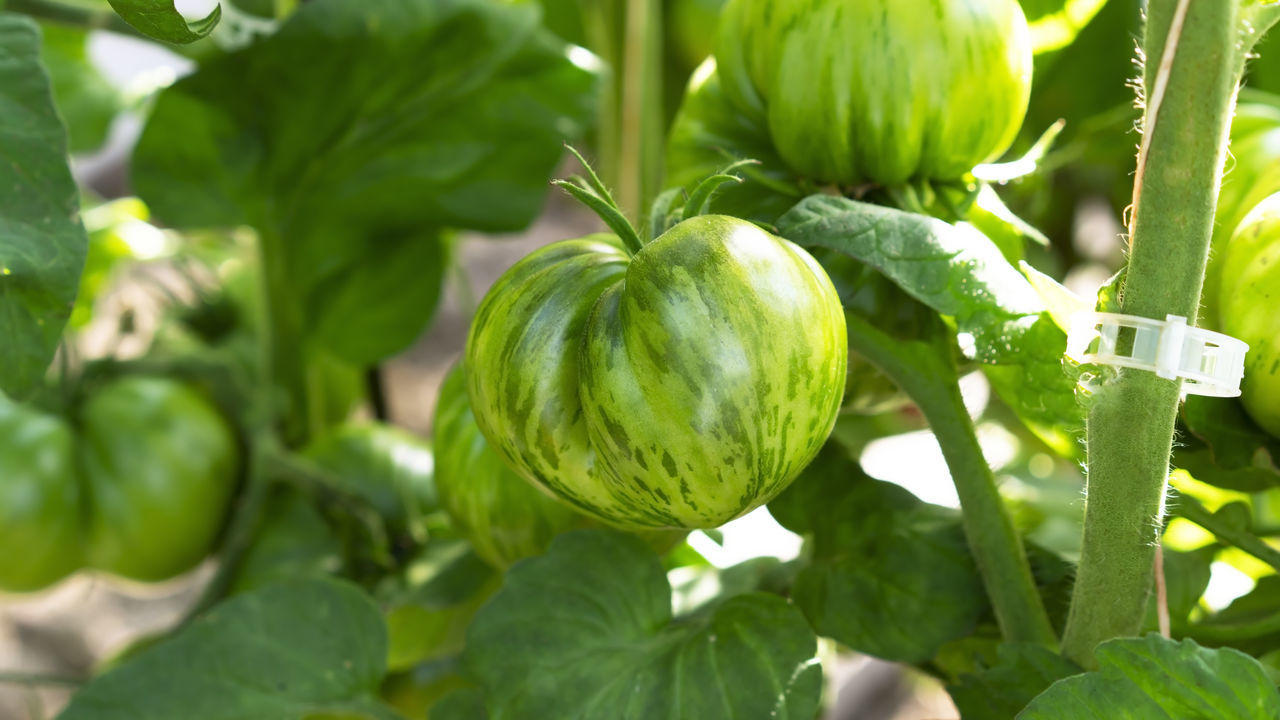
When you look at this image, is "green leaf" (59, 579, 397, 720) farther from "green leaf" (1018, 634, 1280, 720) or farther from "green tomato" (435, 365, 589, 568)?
"green leaf" (1018, 634, 1280, 720)

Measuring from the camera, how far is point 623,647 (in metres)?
0.26

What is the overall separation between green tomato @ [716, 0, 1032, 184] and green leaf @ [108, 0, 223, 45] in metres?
0.13

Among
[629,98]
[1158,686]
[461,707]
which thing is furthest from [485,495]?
[629,98]

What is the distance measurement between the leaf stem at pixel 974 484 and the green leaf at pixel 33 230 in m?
0.18

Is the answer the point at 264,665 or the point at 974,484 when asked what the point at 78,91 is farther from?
the point at 974,484

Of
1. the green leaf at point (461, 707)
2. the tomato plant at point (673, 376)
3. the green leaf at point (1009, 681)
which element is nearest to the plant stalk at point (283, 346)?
the tomato plant at point (673, 376)

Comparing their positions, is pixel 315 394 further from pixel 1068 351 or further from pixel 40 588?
pixel 1068 351

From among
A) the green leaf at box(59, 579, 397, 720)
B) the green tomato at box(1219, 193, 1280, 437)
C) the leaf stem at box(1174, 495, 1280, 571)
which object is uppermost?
the green tomato at box(1219, 193, 1280, 437)

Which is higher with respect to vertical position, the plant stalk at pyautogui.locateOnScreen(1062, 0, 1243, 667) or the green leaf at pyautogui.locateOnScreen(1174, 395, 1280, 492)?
the plant stalk at pyautogui.locateOnScreen(1062, 0, 1243, 667)

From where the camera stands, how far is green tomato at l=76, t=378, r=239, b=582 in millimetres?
449

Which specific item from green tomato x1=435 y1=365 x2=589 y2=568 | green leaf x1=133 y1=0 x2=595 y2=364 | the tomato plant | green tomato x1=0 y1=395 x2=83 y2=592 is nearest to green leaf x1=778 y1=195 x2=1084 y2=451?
the tomato plant

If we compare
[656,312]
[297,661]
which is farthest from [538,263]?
[297,661]

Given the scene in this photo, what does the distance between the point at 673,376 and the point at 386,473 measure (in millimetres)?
290

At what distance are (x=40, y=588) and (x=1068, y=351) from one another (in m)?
0.44
